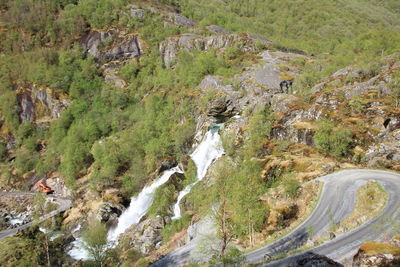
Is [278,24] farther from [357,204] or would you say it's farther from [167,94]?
[357,204]

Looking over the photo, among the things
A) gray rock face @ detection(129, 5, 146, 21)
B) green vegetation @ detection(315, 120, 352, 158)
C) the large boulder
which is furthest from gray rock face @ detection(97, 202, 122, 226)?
gray rock face @ detection(129, 5, 146, 21)

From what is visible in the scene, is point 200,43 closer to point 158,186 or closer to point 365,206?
point 158,186

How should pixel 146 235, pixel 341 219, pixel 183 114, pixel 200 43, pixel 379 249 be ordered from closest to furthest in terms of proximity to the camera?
pixel 379 249, pixel 341 219, pixel 146 235, pixel 183 114, pixel 200 43

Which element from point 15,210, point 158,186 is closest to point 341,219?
point 158,186

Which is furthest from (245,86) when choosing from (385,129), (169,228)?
(169,228)

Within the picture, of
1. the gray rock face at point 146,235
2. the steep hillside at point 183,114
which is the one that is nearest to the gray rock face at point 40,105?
the steep hillside at point 183,114

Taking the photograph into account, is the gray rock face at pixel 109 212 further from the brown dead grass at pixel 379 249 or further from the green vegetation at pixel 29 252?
the brown dead grass at pixel 379 249

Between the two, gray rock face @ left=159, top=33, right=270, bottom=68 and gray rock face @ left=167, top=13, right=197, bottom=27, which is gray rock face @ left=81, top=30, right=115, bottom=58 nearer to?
gray rock face @ left=167, top=13, right=197, bottom=27
